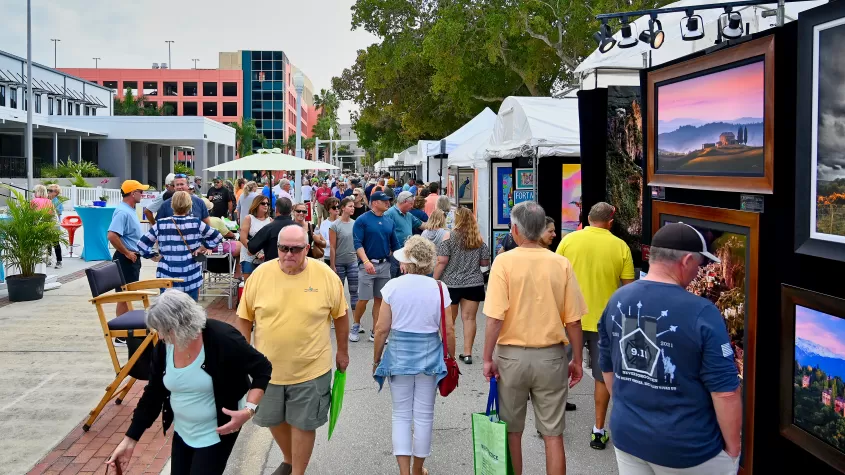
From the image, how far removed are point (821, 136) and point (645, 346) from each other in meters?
1.29

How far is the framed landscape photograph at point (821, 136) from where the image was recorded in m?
3.35

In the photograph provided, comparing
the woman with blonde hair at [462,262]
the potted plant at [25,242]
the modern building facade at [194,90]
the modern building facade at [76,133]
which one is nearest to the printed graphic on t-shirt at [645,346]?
the woman with blonde hair at [462,262]

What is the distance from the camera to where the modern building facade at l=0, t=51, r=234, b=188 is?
142 ft

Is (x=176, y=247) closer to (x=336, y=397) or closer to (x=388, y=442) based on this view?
(x=388, y=442)

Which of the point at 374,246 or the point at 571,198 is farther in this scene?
the point at 571,198

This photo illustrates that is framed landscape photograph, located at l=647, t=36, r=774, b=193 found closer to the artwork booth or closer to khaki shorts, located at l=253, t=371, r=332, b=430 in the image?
the artwork booth

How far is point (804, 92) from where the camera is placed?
3.58m

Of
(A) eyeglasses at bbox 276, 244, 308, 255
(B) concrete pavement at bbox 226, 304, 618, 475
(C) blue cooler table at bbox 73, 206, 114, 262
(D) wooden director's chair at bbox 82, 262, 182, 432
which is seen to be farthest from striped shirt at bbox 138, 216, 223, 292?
(C) blue cooler table at bbox 73, 206, 114, 262

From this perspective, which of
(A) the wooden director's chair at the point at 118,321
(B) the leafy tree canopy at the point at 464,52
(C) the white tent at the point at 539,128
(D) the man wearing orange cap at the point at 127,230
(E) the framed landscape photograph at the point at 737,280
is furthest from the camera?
(B) the leafy tree canopy at the point at 464,52

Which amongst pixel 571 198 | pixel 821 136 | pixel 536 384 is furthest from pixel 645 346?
pixel 571 198

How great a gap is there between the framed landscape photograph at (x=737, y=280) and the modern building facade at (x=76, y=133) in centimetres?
4055

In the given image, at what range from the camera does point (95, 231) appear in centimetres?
1712

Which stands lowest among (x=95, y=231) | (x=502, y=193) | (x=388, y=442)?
(x=388, y=442)

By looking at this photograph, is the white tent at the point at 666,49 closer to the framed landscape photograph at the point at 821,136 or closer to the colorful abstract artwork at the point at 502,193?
the framed landscape photograph at the point at 821,136
